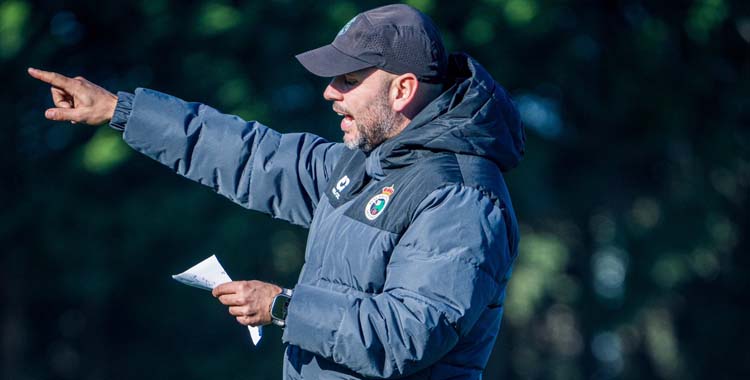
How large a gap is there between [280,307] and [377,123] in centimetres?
61

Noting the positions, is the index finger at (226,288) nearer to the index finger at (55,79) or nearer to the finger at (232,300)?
the finger at (232,300)

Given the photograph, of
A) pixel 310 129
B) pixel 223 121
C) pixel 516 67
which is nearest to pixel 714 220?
pixel 516 67

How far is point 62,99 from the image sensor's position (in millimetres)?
3232

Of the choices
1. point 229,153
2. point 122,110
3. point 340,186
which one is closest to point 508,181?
point 229,153

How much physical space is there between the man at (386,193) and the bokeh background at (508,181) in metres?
5.95

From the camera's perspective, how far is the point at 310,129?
33.1 ft

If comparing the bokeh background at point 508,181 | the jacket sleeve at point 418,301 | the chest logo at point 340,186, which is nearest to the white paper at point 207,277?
the jacket sleeve at point 418,301

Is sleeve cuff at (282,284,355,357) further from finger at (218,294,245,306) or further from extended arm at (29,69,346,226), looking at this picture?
extended arm at (29,69,346,226)

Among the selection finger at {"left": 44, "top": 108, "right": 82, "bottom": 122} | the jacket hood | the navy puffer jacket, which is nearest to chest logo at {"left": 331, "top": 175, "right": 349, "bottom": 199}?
the navy puffer jacket

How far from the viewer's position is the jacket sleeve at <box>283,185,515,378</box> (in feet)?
8.19

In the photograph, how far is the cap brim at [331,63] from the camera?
285cm

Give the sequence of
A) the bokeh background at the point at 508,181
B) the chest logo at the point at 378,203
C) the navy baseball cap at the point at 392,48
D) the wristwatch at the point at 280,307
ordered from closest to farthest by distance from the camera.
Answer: the wristwatch at the point at 280,307 < the chest logo at the point at 378,203 < the navy baseball cap at the point at 392,48 < the bokeh background at the point at 508,181

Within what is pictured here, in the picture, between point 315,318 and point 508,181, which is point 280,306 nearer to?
point 315,318

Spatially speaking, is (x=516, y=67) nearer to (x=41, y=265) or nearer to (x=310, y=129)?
(x=310, y=129)
